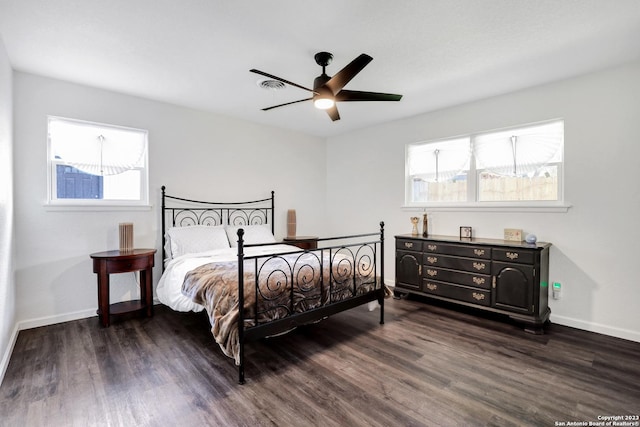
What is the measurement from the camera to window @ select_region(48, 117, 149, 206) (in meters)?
3.49

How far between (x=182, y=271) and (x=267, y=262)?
902 millimetres

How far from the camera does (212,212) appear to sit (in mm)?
4633

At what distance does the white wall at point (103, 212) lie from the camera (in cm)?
327

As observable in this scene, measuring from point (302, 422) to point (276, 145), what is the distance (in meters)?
4.35

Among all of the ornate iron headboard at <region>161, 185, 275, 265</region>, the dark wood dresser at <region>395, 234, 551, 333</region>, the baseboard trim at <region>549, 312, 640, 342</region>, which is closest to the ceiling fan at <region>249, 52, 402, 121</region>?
the dark wood dresser at <region>395, 234, 551, 333</region>

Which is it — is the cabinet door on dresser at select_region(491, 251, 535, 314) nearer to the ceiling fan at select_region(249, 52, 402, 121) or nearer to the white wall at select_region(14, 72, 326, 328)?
the ceiling fan at select_region(249, 52, 402, 121)

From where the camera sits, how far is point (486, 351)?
2.79m

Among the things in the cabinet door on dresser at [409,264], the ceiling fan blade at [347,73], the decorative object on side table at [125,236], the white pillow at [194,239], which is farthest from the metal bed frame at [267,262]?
the ceiling fan blade at [347,73]

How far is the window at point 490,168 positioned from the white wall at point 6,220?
4.59 metres

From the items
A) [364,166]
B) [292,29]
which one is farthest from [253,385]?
[364,166]

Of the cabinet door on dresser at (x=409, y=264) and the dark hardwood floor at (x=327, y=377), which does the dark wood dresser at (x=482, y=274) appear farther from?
the dark hardwood floor at (x=327, y=377)

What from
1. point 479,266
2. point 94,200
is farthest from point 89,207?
point 479,266

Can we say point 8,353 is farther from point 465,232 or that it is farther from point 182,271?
point 465,232

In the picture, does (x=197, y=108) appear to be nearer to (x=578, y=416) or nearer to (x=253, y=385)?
(x=253, y=385)
